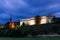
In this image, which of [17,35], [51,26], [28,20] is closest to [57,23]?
[51,26]

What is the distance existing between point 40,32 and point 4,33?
6959 mm

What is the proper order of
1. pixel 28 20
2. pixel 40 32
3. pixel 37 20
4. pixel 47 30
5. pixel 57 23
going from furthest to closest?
1. pixel 28 20
2. pixel 37 20
3. pixel 57 23
4. pixel 47 30
5. pixel 40 32

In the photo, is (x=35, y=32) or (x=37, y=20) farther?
(x=37, y=20)

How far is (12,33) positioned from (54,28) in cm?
878

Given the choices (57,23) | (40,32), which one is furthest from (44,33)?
(57,23)

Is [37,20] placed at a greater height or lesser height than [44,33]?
greater

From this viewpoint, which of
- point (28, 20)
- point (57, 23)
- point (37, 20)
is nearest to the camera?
point (57, 23)

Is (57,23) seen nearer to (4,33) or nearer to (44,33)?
(44,33)

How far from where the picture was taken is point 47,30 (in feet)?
141

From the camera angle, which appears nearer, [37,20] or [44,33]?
[44,33]

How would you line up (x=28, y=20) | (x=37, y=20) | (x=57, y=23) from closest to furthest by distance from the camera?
(x=57, y=23), (x=37, y=20), (x=28, y=20)

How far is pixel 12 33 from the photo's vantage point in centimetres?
4034

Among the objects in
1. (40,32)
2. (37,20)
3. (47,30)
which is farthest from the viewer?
(37,20)

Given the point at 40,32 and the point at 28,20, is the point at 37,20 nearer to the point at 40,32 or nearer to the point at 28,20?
the point at 28,20
